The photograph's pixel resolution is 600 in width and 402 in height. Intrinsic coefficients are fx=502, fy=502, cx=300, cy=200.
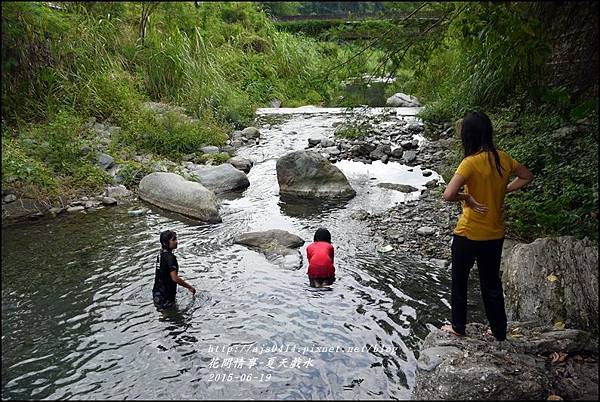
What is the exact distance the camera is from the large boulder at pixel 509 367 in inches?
151

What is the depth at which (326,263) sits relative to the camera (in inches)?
249

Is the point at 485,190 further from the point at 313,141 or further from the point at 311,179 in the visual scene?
the point at 313,141

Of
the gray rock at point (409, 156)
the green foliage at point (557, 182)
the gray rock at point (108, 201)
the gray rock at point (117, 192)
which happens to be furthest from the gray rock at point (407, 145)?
the gray rock at point (108, 201)

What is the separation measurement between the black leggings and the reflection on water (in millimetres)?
836

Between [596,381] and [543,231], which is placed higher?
[543,231]

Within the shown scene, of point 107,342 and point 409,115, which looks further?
point 409,115

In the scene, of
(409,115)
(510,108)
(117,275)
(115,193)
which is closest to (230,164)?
(115,193)

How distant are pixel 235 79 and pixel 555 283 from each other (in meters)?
15.4

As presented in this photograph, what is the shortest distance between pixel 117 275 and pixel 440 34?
510cm

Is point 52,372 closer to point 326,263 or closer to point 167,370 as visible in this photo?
point 167,370

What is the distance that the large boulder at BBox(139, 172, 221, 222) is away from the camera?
8961 millimetres

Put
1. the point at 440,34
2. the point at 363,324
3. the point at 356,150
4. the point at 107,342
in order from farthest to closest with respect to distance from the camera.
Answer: the point at 356,150 < the point at 440,34 < the point at 363,324 < the point at 107,342

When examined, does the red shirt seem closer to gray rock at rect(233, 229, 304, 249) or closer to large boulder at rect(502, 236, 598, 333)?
gray rock at rect(233, 229, 304, 249)

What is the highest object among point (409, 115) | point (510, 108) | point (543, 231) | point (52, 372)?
point (409, 115)
